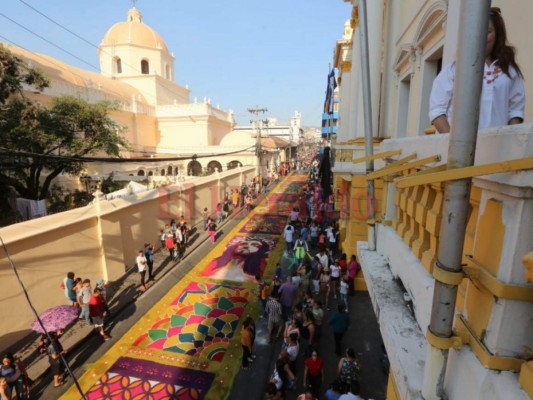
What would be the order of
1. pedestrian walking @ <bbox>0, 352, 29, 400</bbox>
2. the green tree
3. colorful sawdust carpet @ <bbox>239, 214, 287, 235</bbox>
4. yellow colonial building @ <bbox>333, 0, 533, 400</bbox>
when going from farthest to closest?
colorful sawdust carpet @ <bbox>239, 214, 287, 235</bbox>
the green tree
pedestrian walking @ <bbox>0, 352, 29, 400</bbox>
yellow colonial building @ <bbox>333, 0, 533, 400</bbox>

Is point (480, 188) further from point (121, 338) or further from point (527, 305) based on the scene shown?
point (121, 338)

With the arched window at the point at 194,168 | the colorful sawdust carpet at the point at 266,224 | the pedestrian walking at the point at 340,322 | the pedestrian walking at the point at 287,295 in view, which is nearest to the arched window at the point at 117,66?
the arched window at the point at 194,168

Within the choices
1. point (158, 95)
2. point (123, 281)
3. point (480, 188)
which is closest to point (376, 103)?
point (480, 188)

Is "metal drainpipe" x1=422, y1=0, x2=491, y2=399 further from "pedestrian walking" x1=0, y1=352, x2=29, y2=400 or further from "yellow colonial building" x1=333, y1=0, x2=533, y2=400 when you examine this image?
"pedestrian walking" x1=0, y1=352, x2=29, y2=400

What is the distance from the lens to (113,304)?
9.60m

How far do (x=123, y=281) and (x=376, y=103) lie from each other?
33.6ft

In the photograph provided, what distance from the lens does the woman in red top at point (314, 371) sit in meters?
5.71

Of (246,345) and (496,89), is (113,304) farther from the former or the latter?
(496,89)

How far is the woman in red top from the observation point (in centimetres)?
571

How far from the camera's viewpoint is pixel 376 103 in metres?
8.80

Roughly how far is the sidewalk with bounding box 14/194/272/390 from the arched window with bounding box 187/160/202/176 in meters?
20.3

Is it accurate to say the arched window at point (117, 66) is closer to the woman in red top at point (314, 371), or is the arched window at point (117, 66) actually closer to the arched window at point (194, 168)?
the arched window at point (194, 168)

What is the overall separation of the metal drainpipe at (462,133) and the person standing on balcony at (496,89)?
0.75 metres

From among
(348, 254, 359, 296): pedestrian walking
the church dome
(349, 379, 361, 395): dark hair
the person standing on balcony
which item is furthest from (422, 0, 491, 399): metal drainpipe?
the church dome
